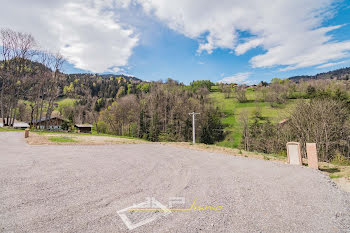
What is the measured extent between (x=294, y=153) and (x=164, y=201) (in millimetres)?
8067

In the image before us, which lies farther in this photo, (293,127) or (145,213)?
(293,127)

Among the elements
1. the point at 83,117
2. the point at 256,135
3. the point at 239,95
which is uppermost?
the point at 239,95

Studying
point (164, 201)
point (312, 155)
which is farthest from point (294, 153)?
point (164, 201)

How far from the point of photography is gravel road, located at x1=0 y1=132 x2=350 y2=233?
3.07 m

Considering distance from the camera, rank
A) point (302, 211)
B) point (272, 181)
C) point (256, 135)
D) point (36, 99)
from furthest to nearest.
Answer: point (256, 135), point (36, 99), point (272, 181), point (302, 211)

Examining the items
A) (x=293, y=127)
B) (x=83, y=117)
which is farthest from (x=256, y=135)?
(x=83, y=117)

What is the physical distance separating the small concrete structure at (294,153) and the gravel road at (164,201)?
2228 mm

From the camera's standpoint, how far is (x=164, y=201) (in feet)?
13.4

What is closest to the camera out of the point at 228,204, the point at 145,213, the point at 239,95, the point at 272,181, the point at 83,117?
the point at 145,213

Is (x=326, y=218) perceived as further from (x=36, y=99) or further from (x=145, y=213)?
(x=36, y=99)

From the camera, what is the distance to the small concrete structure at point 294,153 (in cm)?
868

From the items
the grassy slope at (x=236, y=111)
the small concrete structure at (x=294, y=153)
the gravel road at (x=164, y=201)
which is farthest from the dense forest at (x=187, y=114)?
the gravel road at (x=164, y=201)

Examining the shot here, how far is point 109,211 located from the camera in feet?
11.5

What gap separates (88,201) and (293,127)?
2652 centimetres
